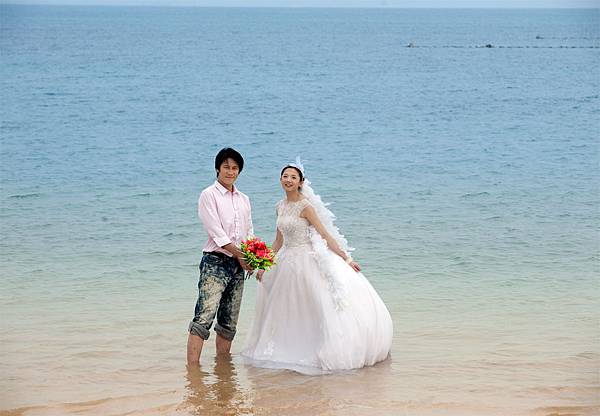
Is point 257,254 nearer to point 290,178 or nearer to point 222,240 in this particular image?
point 222,240

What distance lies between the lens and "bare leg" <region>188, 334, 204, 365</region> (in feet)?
23.4

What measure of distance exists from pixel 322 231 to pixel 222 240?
0.78m

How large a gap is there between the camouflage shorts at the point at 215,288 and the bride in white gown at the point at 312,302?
0.26 meters

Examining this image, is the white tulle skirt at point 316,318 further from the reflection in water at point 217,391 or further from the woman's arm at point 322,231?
the reflection in water at point 217,391

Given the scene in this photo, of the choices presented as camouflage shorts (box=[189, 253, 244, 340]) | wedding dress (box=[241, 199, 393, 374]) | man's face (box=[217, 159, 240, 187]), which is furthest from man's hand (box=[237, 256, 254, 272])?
man's face (box=[217, 159, 240, 187])

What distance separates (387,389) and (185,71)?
48743mm

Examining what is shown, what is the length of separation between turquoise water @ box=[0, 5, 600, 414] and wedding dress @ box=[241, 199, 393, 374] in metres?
0.31

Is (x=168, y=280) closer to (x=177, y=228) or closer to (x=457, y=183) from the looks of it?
(x=177, y=228)

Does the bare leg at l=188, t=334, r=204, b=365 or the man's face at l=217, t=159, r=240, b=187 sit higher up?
Answer: the man's face at l=217, t=159, r=240, b=187

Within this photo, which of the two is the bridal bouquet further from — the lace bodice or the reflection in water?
the reflection in water

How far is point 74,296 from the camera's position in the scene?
10.1 m

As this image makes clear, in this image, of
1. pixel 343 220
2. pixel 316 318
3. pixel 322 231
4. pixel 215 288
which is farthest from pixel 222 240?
pixel 343 220

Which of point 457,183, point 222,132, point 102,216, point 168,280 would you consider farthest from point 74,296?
point 222,132

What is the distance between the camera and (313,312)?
7031mm
